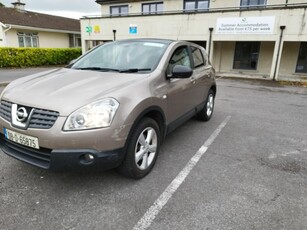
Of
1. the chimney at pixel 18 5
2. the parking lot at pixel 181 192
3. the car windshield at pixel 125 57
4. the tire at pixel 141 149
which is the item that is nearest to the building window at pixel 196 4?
the car windshield at pixel 125 57

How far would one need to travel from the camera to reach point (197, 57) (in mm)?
4625

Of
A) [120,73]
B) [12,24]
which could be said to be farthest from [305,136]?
[12,24]

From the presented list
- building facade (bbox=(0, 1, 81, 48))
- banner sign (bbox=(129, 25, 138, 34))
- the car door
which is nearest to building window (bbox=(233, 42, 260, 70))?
banner sign (bbox=(129, 25, 138, 34))

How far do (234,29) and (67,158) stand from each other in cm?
1284

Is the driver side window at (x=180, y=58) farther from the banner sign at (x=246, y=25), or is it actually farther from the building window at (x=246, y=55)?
the building window at (x=246, y=55)

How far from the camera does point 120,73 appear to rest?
306cm

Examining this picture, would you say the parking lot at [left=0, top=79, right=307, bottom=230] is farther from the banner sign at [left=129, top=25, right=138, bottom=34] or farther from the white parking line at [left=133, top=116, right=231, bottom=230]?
the banner sign at [left=129, top=25, right=138, bottom=34]

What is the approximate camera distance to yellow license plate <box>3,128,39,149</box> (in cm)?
231

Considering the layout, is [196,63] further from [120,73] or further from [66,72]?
[66,72]

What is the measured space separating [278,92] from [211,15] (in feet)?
20.6

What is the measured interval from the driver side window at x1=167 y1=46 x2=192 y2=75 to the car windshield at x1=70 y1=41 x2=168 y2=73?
193 millimetres

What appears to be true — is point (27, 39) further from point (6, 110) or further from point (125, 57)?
point (6, 110)

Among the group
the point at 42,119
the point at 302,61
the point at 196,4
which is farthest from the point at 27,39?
the point at 42,119

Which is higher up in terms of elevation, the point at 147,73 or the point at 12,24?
the point at 12,24
